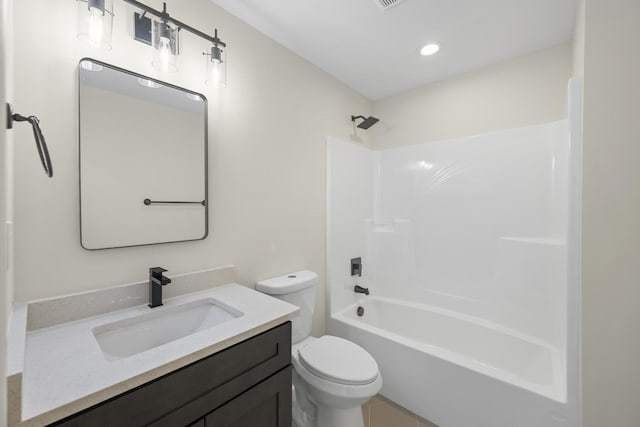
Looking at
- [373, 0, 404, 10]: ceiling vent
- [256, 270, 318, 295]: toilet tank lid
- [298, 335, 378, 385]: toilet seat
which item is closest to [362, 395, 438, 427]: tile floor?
[298, 335, 378, 385]: toilet seat

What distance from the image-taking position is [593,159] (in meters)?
1.29

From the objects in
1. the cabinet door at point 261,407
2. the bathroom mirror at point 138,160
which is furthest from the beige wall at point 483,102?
the cabinet door at point 261,407

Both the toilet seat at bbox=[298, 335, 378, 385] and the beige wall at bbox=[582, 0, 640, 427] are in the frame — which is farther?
the toilet seat at bbox=[298, 335, 378, 385]

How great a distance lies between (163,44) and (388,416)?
2.53 metres

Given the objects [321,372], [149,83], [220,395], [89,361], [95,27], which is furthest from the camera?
[321,372]

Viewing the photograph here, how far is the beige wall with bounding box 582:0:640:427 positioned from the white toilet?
1045 millimetres

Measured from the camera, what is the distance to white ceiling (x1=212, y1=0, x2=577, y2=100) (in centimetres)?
160

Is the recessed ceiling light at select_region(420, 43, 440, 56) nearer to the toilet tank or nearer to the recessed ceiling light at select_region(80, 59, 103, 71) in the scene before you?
the toilet tank

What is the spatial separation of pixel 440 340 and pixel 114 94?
2755mm

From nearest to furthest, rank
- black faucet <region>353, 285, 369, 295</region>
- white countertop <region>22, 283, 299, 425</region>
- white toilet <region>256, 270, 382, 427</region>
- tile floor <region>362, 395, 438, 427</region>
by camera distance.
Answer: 1. white countertop <region>22, 283, 299, 425</region>
2. white toilet <region>256, 270, 382, 427</region>
3. tile floor <region>362, 395, 438, 427</region>
4. black faucet <region>353, 285, 369, 295</region>

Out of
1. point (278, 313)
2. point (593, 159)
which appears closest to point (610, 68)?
point (593, 159)

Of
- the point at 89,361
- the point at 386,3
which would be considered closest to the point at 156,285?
the point at 89,361

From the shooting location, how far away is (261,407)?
1.08 m

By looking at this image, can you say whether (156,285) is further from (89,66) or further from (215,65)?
(215,65)
